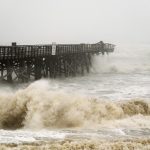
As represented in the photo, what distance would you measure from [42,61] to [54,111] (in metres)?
14.8

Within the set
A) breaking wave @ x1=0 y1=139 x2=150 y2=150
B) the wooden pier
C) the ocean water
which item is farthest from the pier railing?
breaking wave @ x1=0 y1=139 x2=150 y2=150

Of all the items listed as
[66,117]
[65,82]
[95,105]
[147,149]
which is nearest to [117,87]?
[65,82]

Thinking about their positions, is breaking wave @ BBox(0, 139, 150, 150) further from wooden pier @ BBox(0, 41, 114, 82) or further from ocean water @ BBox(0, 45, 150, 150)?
wooden pier @ BBox(0, 41, 114, 82)

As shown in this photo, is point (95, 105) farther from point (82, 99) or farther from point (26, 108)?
point (26, 108)

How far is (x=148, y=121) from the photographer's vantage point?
16.8m

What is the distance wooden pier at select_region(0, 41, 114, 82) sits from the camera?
27078 millimetres

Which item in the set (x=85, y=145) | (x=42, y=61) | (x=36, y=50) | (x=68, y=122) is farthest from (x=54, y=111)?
(x=42, y=61)

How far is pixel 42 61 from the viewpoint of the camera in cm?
3106

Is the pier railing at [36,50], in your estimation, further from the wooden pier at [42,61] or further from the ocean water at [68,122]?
the ocean water at [68,122]

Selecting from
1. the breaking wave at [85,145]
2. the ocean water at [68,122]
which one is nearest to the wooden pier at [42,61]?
the ocean water at [68,122]

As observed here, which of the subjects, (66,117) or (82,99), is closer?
(66,117)

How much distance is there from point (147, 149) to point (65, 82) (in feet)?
64.8

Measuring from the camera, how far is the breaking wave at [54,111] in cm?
1585

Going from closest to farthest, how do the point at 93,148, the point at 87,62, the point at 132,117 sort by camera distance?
the point at 93,148
the point at 132,117
the point at 87,62
